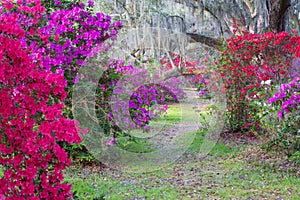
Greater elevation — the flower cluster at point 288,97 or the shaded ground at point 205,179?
the flower cluster at point 288,97

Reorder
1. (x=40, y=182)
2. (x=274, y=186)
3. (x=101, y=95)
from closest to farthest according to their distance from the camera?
(x=40, y=182) < (x=274, y=186) < (x=101, y=95)

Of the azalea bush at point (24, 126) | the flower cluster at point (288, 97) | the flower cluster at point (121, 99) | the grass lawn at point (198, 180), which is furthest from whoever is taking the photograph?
the flower cluster at point (121, 99)

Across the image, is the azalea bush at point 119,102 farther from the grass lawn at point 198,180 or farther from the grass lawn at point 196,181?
the grass lawn at point 196,181

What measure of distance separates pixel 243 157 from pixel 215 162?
0.50 metres

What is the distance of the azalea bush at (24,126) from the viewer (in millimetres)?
2732

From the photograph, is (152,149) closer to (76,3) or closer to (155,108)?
(155,108)

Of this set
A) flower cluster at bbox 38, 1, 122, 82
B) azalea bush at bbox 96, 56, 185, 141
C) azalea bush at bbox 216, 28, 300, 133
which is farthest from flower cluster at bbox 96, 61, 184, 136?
azalea bush at bbox 216, 28, 300, 133

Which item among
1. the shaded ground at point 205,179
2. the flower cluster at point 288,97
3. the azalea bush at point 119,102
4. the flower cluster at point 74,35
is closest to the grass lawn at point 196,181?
the shaded ground at point 205,179

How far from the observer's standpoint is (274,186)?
493 centimetres

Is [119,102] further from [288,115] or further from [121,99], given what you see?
[288,115]

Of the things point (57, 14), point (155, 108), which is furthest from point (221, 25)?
point (57, 14)

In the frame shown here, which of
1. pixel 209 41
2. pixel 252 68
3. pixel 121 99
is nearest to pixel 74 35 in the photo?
pixel 121 99

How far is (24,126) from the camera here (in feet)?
9.01

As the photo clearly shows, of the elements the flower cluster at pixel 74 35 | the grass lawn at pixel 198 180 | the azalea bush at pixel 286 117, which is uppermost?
the flower cluster at pixel 74 35
